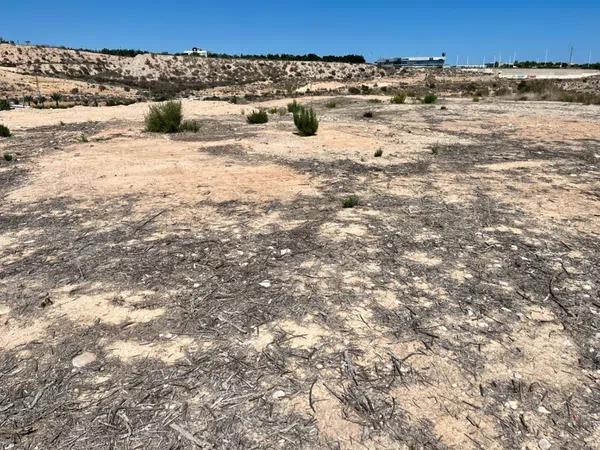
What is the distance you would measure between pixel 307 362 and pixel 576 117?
1621 cm

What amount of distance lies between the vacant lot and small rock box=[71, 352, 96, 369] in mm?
56

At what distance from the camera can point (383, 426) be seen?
2.93 meters

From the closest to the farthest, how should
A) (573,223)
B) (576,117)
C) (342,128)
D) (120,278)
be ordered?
(120,278), (573,223), (342,128), (576,117)

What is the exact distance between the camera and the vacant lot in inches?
117

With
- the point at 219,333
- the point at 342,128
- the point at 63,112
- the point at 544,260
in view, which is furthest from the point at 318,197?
the point at 63,112

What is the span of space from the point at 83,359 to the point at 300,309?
1653 millimetres

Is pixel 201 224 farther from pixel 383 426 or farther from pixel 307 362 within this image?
pixel 383 426

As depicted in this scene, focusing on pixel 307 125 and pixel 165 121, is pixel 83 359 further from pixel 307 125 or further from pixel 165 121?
pixel 165 121

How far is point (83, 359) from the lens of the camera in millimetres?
3518

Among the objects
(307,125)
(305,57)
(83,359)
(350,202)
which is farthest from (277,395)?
(305,57)

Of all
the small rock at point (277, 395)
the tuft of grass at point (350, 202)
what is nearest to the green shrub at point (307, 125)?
the tuft of grass at point (350, 202)

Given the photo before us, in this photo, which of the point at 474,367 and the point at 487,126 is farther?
the point at 487,126

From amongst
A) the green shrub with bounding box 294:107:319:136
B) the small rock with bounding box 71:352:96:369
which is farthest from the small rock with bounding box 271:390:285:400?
the green shrub with bounding box 294:107:319:136

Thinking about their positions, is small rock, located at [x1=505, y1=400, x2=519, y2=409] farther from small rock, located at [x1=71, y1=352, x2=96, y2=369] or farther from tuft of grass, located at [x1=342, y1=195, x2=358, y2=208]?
tuft of grass, located at [x1=342, y1=195, x2=358, y2=208]
